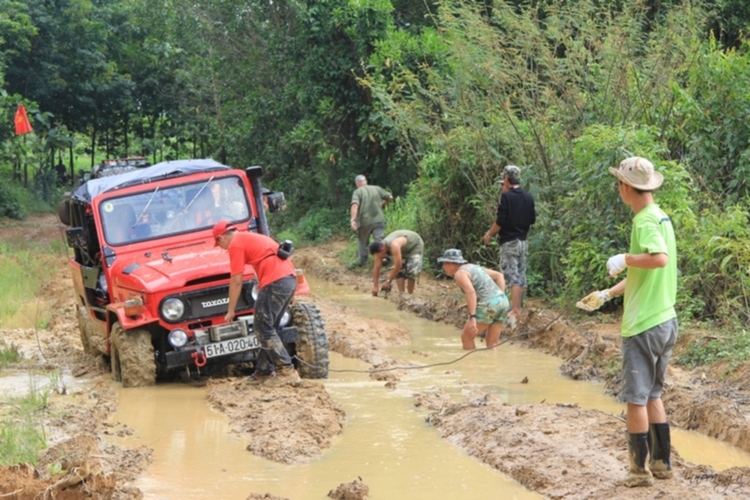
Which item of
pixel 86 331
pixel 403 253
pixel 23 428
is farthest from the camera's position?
pixel 403 253

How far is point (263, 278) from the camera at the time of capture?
8969 mm

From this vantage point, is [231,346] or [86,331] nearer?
[231,346]

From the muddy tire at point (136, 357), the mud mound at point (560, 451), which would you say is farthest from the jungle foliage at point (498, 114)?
the muddy tire at point (136, 357)

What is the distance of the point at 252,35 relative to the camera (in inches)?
1102

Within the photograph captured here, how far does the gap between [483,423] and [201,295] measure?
308 cm

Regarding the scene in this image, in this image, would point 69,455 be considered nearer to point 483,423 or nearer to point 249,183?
point 483,423

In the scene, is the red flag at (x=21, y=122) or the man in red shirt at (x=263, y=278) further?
the red flag at (x=21, y=122)

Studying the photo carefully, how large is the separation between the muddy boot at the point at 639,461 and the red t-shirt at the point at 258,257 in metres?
4.03

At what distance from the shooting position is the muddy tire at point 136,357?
941 cm

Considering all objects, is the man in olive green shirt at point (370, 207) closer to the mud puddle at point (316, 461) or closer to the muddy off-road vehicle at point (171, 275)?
the muddy off-road vehicle at point (171, 275)

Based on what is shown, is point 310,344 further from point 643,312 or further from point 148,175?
point 643,312

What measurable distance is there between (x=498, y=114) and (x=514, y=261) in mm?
3118

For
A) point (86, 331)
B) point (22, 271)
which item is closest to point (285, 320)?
point (86, 331)

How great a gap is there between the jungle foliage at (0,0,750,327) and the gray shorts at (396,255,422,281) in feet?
4.12
